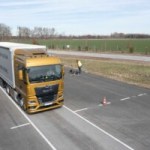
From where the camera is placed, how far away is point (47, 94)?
48.1 ft

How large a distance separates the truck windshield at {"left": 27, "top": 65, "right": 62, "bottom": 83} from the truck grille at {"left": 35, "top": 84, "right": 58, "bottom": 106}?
453mm

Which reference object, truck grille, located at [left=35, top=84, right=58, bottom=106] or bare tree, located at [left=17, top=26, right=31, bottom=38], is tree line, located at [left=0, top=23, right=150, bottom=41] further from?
truck grille, located at [left=35, top=84, right=58, bottom=106]

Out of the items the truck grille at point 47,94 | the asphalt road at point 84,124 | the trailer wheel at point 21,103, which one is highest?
the truck grille at point 47,94

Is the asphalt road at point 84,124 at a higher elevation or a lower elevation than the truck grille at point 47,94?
lower

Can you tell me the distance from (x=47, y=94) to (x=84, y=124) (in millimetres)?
2879

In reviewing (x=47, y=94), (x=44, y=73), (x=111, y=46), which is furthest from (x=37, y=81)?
(x=111, y=46)

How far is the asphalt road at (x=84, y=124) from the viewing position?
35.5 ft

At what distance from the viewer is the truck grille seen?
14.4 metres

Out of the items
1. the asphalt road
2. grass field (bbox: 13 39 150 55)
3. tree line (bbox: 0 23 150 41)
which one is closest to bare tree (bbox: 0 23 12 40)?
tree line (bbox: 0 23 150 41)

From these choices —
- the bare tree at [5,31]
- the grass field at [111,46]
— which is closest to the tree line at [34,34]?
the bare tree at [5,31]

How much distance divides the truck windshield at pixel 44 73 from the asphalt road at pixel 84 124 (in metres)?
2.05

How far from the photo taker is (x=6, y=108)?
647 inches

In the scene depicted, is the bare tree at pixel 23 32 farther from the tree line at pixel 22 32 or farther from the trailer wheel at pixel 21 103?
the trailer wheel at pixel 21 103

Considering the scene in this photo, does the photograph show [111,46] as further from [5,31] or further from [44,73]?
[5,31]
